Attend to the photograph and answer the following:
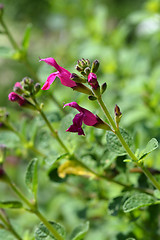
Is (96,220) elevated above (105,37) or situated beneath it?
situated beneath

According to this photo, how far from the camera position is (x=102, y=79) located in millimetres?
2537

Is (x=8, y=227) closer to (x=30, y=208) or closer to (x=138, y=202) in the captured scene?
(x=30, y=208)

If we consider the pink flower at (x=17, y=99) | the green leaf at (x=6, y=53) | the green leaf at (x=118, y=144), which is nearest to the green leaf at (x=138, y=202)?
the green leaf at (x=118, y=144)

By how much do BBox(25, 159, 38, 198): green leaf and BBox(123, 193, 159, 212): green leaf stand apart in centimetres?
33

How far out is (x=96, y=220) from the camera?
203 cm

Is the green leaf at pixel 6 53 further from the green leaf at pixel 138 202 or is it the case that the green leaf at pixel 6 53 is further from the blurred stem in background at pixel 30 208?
the green leaf at pixel 138 202

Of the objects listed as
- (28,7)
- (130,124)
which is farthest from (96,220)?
(28,7)

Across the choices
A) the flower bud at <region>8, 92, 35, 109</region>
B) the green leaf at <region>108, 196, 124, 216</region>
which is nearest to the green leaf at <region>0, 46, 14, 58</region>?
the flower bud at <region>8, 92, 35, 109</region>

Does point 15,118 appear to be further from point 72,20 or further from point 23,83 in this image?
point 72,20

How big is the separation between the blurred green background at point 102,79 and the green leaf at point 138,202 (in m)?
0.25

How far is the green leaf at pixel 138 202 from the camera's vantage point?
969 mm

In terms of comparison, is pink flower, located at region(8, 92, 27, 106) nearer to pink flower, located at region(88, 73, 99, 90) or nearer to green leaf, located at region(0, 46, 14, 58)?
pink flower, located at region(88, 73, 99, 90)

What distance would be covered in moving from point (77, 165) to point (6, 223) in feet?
1.11

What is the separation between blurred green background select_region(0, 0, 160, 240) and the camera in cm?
160
